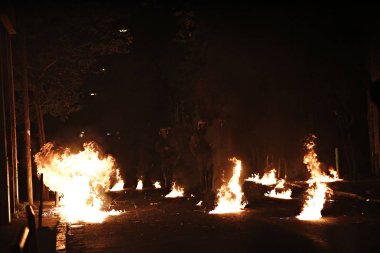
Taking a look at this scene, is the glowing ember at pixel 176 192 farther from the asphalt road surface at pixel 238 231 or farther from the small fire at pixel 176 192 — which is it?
the asphalt road surface at pixel 238 231

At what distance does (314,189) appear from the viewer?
1991cm

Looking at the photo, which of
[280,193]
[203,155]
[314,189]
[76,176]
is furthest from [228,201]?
[203,155]

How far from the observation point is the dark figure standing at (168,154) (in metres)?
39.8

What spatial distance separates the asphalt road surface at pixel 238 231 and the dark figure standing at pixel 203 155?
33.0ft

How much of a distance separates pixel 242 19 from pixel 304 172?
1426 centimetres

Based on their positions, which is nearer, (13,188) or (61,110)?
(13,188)

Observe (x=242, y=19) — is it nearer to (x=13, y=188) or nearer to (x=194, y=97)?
(x=13, y=188)

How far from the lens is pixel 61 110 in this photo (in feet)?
105

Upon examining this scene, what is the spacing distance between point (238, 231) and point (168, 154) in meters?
26.3

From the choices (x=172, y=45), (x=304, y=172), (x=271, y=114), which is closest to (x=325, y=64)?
(x=271, y=114)

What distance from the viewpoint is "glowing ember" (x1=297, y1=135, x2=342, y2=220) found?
17.7 m

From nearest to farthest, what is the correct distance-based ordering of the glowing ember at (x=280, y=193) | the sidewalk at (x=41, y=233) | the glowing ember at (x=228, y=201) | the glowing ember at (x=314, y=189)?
the sidewalk at (x=41, y=233), the glowing ember at (x=314, y=189), the glowing ember at (x=228, y=201), the glowing ember at (x=280, y=193)

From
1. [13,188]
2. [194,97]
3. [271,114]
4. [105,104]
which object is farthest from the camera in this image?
[105,104]

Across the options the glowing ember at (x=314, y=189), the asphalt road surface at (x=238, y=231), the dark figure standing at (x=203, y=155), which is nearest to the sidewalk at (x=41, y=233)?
the asphalt road surface at (x=238, y=231)
